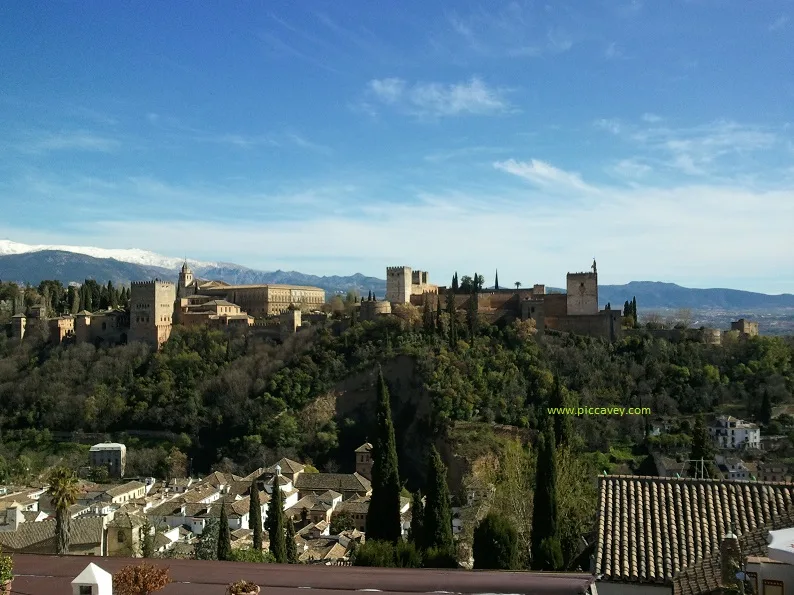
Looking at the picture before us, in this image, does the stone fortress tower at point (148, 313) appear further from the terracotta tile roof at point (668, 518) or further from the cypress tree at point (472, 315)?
the terracotta tile roof at point (668, 518)

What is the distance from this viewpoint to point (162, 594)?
7.26 metres

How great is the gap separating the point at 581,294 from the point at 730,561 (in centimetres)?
4428

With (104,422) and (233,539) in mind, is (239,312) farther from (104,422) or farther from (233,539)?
(233,539)

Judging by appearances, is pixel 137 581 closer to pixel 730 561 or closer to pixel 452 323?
pixel 730 561

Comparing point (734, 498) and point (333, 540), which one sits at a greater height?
point (734, 498)

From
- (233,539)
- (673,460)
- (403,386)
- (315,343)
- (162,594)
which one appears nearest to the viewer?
(162,594)

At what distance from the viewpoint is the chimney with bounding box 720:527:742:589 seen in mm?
7219

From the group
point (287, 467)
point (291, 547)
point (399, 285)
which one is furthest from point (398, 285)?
point (291, 547)

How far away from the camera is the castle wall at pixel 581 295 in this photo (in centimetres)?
5047

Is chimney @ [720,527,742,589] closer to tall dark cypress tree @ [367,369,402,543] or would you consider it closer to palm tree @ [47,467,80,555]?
tall dark cypress tree @ [367,369,402,543]

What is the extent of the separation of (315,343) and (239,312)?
395 inches

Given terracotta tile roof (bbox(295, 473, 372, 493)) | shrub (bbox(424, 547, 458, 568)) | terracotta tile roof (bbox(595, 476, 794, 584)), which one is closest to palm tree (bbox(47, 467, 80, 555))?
shrub (bbox(424, 547, 458, 568))

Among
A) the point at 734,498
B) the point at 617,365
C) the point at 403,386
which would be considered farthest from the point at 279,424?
the point at 734,498

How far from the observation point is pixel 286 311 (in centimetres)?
5394
